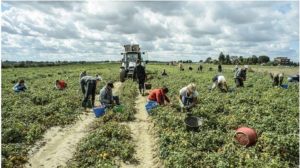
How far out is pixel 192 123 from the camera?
11.8 meters

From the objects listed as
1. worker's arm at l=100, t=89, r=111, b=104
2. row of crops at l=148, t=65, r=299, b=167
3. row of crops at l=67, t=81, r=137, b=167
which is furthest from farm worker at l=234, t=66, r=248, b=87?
row of crops at l=67, t=81, r=137, b=167

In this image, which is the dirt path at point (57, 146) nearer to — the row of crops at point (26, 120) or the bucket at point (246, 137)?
the row of crops at point (26, 120)

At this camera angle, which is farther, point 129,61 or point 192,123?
point 129,61

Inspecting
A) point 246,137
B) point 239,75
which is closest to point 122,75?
point 239,75

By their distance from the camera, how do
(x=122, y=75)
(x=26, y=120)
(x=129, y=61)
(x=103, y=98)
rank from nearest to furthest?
(x=26, y=120) → (x=103, y=98) → (x=122, y=75) → (x=129, y=61)

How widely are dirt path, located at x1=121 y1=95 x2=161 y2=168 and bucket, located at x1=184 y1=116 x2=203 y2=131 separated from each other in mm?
1224

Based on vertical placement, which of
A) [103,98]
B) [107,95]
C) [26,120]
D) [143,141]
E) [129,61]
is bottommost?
[143,141]

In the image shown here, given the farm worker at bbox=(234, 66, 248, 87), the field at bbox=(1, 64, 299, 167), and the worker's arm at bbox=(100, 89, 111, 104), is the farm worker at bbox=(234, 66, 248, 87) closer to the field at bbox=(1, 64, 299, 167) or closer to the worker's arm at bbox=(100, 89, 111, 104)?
the field at bbox=(1, 64, 299, 167)

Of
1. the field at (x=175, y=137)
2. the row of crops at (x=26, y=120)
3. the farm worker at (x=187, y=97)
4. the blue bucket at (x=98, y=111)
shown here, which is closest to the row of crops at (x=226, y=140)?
the field at (x=175, y=137)

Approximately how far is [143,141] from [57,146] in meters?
2.67

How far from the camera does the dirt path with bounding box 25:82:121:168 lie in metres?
9.45

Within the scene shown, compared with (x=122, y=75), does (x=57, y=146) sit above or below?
below

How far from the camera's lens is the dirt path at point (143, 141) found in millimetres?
9508

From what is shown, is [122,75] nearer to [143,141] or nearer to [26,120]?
[26,120]
